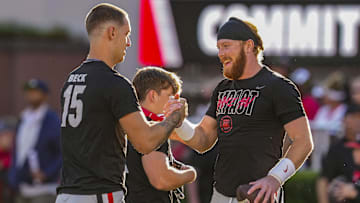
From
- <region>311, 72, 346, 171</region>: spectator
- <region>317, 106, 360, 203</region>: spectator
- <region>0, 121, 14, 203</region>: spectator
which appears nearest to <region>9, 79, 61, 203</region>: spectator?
<region>0, 121, 14, 203</region>: spectator

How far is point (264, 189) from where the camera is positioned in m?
4.92

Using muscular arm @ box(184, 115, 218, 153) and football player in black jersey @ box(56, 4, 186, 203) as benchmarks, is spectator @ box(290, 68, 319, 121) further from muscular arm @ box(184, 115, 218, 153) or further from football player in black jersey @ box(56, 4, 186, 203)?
football player in black jersey @ box(56, 4, 186, 203)

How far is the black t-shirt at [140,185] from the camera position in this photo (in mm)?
5305

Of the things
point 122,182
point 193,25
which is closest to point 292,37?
point 193,25

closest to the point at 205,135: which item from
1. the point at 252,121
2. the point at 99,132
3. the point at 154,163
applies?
the point at 252,121

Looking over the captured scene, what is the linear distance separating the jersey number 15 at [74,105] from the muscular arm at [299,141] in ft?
4.83

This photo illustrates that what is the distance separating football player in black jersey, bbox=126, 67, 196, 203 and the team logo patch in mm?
396

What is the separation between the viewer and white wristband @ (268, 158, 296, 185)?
500cm

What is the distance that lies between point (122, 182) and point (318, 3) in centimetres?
1011

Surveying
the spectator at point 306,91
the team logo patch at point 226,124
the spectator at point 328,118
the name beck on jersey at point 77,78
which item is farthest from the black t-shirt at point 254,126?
the spectator at point 306,91

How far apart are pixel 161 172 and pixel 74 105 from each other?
841 millimetres

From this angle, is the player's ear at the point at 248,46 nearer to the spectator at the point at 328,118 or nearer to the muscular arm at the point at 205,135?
the muscular arm at the point at 205,135

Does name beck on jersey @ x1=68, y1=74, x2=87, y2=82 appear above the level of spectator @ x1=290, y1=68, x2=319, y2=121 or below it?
above

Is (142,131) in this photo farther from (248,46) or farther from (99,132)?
(248,46)
